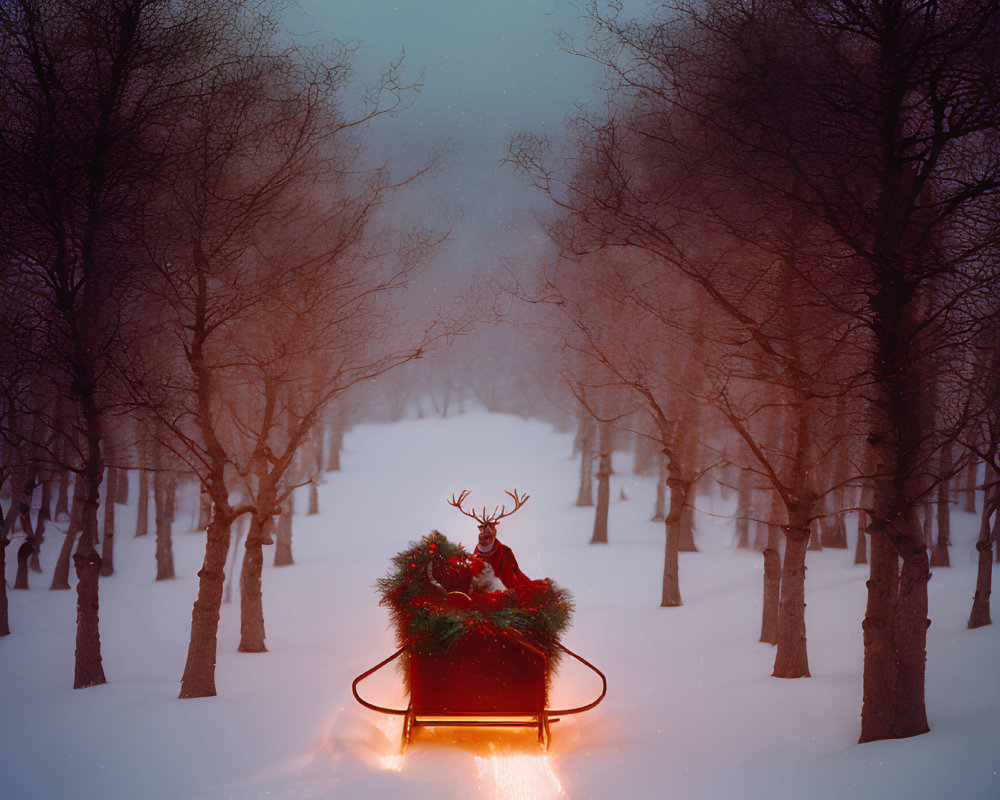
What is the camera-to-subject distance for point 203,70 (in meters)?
7.61

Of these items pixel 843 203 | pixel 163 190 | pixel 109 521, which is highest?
pixel 163 190

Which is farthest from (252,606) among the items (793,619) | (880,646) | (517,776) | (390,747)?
(880,646)

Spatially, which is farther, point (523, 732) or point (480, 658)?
point (523, 732)

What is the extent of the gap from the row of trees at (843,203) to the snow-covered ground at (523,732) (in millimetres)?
861

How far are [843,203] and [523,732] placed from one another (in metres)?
6.02

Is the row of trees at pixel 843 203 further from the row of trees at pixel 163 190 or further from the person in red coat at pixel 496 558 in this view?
the row of trees at pixel 163 190

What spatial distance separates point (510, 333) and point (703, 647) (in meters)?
18.2

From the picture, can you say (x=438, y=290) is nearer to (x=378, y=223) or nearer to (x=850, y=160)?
(x=378, y=223)

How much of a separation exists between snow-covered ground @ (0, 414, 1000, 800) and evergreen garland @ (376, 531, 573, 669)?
3.56ft

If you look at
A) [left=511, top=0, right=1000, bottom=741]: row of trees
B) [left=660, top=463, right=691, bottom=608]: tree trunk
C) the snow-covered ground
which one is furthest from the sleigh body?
[left=660, top=463, right=691, bottom=608]: tree trunk

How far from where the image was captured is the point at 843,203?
20.5 feet

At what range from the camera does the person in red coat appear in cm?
668

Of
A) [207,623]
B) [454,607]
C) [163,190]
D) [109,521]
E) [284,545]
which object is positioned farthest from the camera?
[284,545]

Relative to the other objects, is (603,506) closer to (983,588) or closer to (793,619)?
(983,588)
